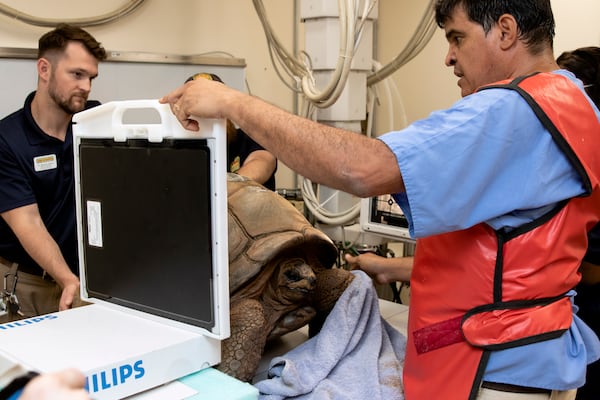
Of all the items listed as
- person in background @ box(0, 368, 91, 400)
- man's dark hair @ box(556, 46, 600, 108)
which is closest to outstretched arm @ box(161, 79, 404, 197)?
person in background @ box(0, 368, 91, 400)

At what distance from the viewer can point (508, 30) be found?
3.17 feet

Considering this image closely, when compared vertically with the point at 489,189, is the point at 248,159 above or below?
below

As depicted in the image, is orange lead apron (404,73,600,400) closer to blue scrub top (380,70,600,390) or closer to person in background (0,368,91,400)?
blue scrub top (380,70,600,390)

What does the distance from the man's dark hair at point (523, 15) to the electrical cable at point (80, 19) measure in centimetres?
172

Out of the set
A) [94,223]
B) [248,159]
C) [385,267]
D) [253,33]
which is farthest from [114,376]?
[253,33]

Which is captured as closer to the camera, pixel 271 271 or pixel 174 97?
pixel 174 97

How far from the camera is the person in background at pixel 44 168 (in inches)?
71.7

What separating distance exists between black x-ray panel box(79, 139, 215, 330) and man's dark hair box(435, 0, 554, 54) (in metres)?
0.52

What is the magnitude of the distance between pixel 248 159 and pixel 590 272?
4.02ft

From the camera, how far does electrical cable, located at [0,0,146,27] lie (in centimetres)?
207

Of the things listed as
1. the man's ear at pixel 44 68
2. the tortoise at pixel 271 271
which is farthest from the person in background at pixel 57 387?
the man's ear at pixel 44 68

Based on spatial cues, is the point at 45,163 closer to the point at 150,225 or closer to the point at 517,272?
the point at 150,225

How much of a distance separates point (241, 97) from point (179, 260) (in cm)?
30

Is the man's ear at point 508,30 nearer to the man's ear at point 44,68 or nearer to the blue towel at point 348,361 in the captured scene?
the blue towel at point 348,361
